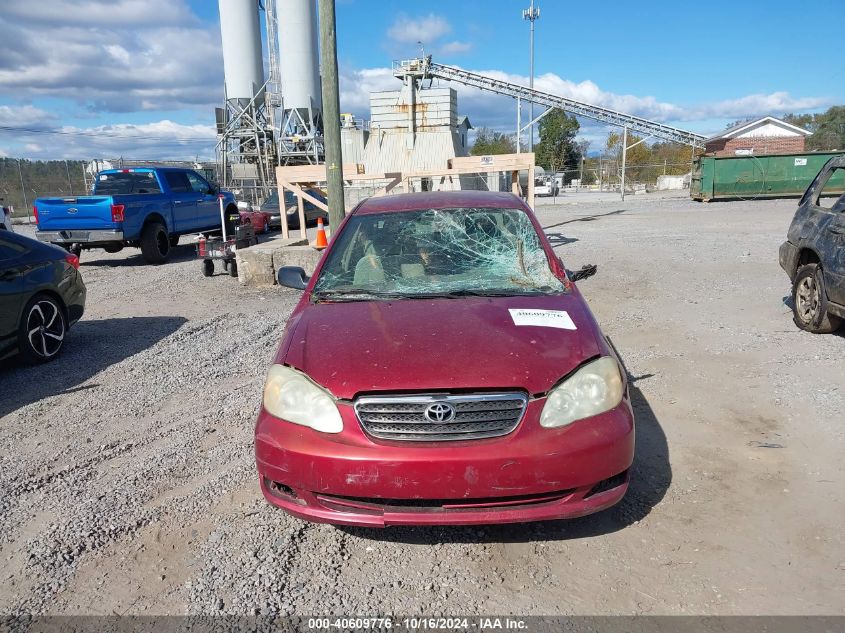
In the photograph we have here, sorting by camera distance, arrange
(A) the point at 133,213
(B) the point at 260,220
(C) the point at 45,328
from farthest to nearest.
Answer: (B) the point at 260,220, (A) the point at 133,213, (C) the point at 45,328

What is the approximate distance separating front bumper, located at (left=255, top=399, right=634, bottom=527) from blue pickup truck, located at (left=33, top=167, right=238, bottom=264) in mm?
11762

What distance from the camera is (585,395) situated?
2.72 metres

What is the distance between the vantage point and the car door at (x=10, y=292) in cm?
554

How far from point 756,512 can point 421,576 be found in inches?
70.3

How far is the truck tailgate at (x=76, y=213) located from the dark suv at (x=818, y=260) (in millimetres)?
12029

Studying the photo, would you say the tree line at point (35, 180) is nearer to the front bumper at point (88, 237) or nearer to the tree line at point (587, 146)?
the front bumper at point (88, 237)

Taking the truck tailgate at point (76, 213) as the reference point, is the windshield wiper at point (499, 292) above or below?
below

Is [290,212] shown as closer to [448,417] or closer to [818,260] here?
[818,260]

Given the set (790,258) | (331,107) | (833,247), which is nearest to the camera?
(833,247)

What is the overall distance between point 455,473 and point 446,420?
0.22 metres

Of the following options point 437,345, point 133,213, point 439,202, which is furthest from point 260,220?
point 437,345

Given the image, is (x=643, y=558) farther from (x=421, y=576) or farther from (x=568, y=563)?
(x=421, y=576)

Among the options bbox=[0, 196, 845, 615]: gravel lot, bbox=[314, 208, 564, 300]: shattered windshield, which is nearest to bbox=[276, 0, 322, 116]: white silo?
bbox=[0, 196, 845, 615]: gravel lot

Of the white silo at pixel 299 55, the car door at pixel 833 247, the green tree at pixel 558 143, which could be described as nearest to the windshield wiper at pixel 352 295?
the car door at pixel 833 247
